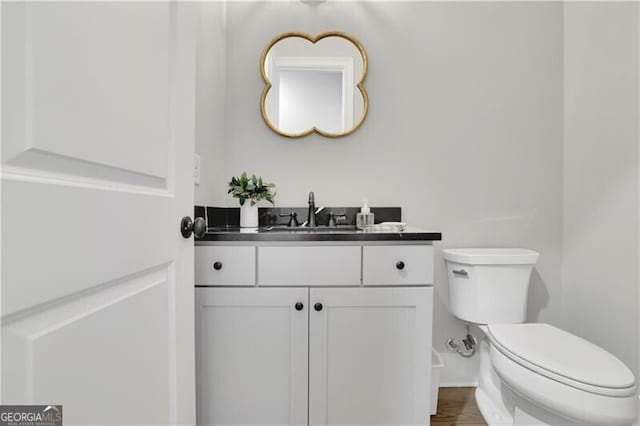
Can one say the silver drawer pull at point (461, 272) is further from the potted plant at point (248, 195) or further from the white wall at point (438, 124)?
the potted plant at point (248, 195)

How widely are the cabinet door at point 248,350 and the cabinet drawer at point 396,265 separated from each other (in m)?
0.25

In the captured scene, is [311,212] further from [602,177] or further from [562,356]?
[602,177]

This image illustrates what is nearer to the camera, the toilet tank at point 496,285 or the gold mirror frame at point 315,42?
the toilet tank at point 496,285

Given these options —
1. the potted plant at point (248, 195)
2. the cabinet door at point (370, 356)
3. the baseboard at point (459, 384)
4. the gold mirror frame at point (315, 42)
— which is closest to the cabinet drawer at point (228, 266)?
the cabinet door at point (370, 356)

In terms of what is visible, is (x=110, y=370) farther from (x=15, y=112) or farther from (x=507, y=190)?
(x=507, y=190)

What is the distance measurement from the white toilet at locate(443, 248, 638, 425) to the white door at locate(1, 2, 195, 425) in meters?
1.12

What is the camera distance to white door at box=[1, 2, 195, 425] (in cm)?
41

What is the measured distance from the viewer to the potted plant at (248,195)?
156cm

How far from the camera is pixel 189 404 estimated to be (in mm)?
879

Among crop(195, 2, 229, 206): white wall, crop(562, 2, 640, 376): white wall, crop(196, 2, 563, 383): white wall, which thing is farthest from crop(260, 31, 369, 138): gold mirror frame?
crop(562, 2, 640, 376): white wall

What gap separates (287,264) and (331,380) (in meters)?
0.46

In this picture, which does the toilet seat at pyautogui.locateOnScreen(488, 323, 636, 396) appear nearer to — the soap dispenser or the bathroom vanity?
the bathroom vanity

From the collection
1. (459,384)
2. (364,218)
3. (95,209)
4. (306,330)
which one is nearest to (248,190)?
(364,218)

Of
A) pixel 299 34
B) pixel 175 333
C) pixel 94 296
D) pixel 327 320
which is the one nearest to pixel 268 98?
pixel 299 34
